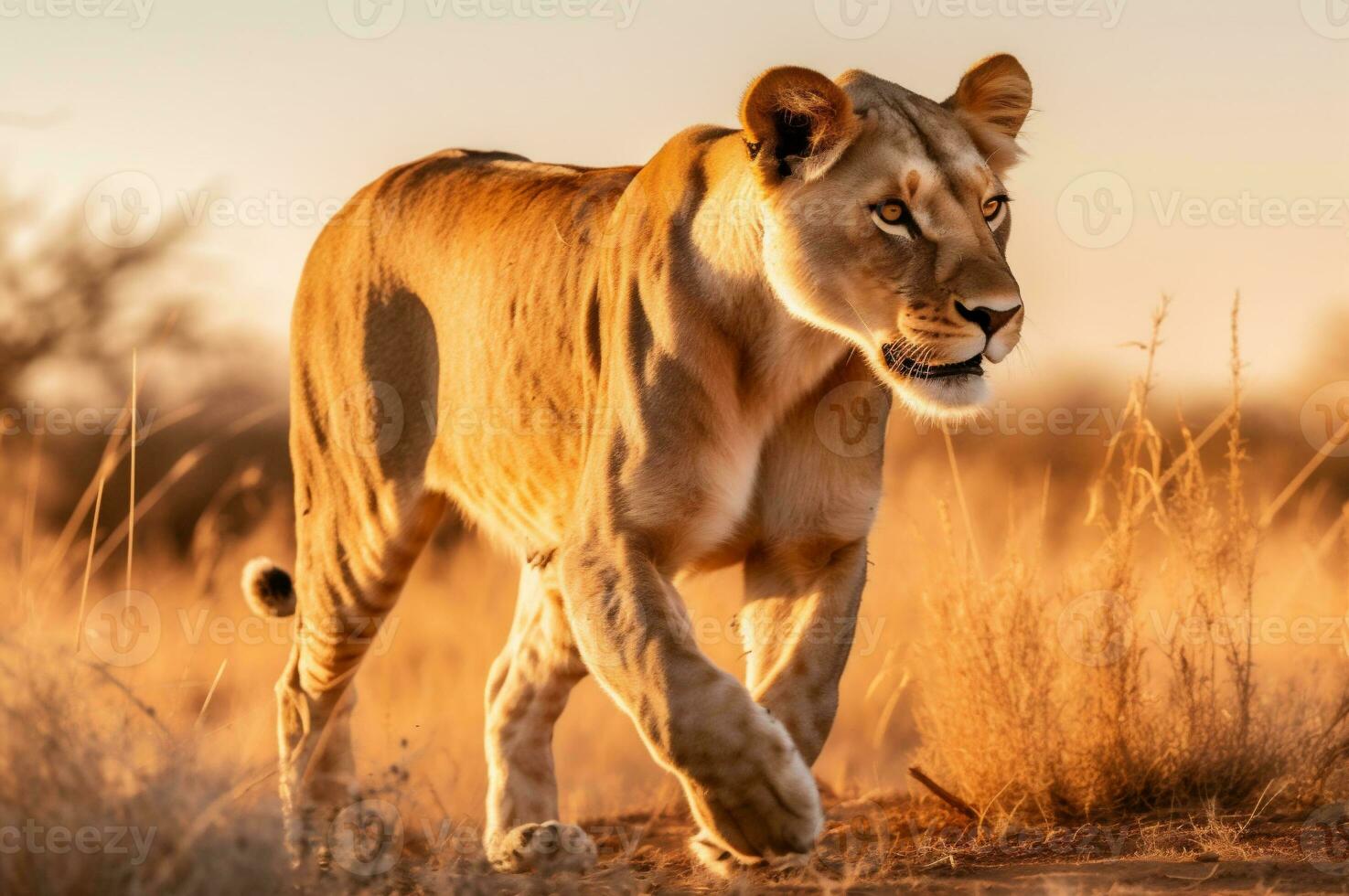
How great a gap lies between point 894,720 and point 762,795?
6701mm

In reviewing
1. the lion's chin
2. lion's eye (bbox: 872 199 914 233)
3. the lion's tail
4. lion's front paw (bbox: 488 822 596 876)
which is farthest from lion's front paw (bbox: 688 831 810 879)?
the lion's tail

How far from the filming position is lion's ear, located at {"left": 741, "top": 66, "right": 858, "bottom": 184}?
3.95 meters

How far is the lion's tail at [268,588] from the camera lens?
609 cm

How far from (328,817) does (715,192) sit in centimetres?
173

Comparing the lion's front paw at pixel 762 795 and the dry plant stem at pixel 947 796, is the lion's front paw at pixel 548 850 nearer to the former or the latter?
the lion's front paw at pixel 762 795

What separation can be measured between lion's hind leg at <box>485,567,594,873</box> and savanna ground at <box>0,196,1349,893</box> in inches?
9.2

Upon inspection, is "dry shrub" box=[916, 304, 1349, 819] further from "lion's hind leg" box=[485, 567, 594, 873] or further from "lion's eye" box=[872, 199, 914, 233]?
"lion's eye" box=[872, 199, 914, 233]

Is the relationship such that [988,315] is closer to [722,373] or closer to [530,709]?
[722,373]

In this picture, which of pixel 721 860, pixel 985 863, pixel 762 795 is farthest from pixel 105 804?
pixel 985 863

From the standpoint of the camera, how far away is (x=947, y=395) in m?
3.96

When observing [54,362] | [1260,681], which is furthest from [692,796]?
[54,362]

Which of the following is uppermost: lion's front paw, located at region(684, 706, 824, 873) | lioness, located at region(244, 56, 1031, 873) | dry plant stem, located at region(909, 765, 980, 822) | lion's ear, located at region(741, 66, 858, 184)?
lion's ear, located at region(741, 66, 858, 184)

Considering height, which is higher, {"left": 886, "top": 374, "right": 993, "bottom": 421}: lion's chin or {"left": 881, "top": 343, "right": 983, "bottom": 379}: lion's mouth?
{"left": 881, "top": 343, "right": 983, "bottom": 379}: lion's mouth

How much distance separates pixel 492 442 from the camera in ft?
16.4
